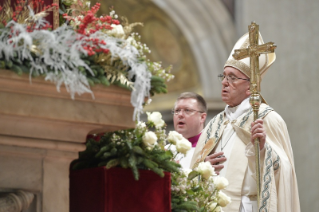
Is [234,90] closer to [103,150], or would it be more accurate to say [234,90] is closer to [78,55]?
[103,150]

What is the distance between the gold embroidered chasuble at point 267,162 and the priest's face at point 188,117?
2.56ft

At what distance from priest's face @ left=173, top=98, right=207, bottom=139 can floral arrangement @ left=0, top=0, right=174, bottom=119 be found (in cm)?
364

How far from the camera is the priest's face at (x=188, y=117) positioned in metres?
6.60

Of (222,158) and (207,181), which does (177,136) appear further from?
(222,158)

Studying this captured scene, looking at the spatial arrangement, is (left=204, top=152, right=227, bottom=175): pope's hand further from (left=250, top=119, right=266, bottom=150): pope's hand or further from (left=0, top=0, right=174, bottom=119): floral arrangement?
(left=0, top=0, right=174, bottom=119): floral arrangement

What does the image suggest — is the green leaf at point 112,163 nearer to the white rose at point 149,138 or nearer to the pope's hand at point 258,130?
the white rose at point 149,138

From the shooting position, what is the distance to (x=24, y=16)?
2854 millimetres

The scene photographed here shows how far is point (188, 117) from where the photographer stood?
6.63 meters

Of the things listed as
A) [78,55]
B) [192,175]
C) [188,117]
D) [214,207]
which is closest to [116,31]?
[78,55]

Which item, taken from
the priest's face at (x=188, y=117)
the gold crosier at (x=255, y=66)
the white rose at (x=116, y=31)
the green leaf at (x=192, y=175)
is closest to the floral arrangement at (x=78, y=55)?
the white rose at (x=116, y=31)

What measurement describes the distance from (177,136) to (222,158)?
188cm

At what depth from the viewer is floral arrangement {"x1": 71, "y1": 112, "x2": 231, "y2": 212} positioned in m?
2.99

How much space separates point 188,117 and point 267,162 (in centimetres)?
160

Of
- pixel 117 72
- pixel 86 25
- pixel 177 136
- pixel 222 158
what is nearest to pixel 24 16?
pixel 86 25
